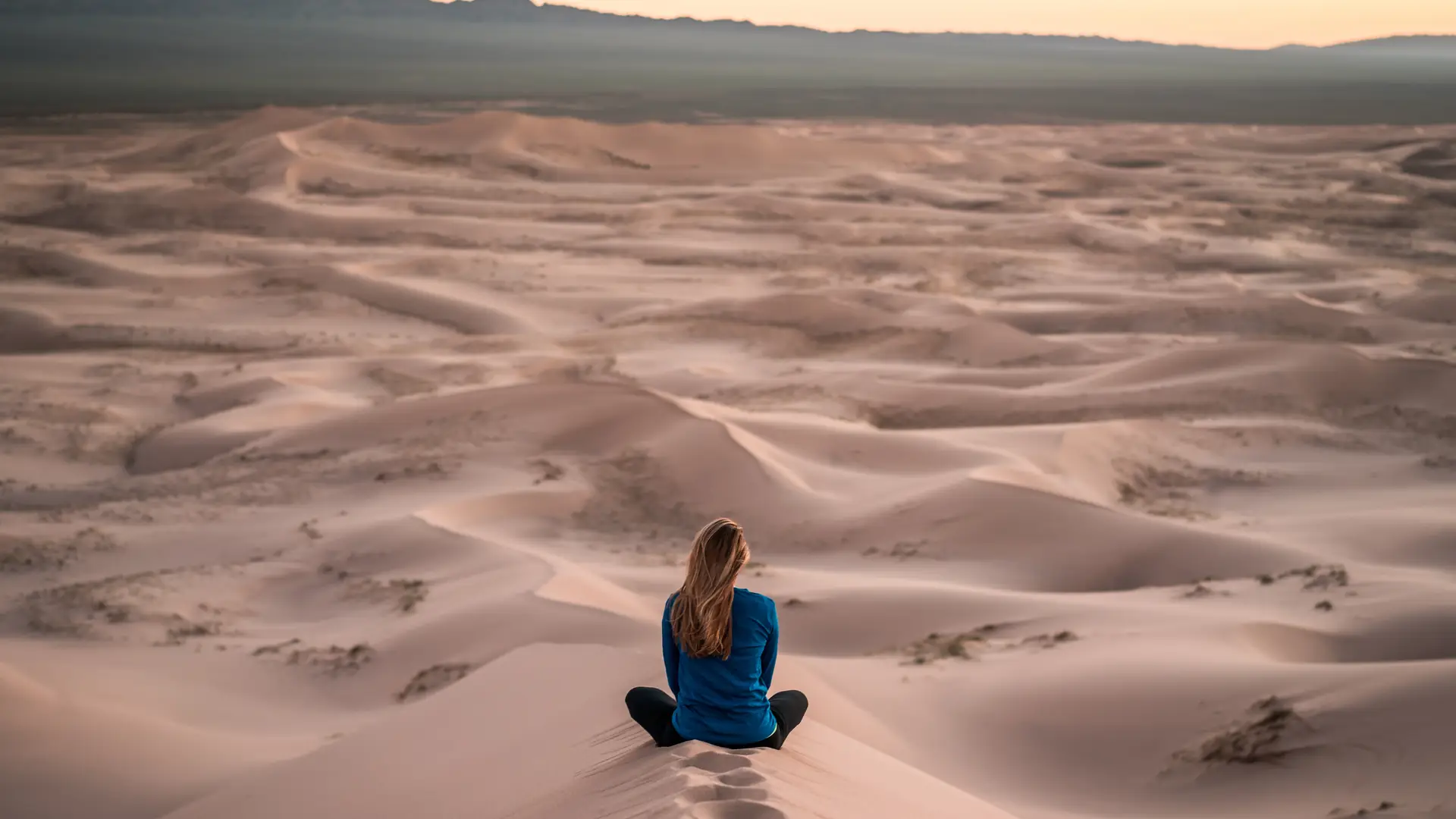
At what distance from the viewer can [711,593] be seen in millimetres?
3020

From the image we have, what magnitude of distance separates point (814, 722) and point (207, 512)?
5.24 meters

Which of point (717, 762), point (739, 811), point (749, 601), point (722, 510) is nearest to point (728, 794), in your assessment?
point (739, 811)

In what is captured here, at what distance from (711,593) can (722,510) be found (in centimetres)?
477

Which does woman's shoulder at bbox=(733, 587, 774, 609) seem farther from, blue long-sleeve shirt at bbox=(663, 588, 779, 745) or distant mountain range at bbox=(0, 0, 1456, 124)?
distant mountain range at bbox=(0, 0, 1456, 124)

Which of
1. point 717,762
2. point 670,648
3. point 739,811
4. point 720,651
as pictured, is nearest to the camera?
point 739,811

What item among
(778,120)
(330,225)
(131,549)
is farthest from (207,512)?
(778,120)

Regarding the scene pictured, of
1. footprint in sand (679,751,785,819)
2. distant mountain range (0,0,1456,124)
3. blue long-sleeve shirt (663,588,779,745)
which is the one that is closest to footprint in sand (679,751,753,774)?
footprint in sand (679,751,785,819)

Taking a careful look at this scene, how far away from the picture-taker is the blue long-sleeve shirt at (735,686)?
3.11m

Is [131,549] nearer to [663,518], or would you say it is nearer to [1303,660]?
[663,518]

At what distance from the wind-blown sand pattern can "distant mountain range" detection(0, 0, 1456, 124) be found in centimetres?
3421

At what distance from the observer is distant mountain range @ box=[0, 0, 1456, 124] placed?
55.6m

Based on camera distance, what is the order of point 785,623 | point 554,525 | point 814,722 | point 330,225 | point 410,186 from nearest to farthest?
point 814,722
point 785,623
point 554,525
point 330,225
point 410,186

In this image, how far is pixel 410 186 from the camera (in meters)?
24.1

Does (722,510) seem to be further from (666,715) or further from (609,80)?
(609,80)
